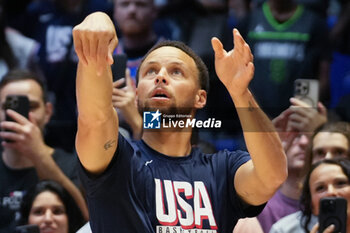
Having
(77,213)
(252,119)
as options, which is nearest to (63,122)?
(77,213)

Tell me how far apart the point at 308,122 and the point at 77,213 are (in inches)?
37.9

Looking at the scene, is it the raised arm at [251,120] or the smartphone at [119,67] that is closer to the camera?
the raised arm at [251,120]

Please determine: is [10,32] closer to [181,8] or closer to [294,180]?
[181,8]

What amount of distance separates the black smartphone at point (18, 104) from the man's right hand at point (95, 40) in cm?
106

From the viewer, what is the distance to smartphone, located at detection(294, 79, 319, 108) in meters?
3.11

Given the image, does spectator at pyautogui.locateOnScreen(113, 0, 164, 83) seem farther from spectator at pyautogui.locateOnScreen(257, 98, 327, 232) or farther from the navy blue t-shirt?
the navy blue t-shirt

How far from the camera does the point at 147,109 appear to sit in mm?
2615

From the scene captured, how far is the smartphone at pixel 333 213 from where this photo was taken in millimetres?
2703

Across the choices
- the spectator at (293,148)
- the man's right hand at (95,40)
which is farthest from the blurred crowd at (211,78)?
the man's right hand at (95,40)

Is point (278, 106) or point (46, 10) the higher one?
point (46, 10)

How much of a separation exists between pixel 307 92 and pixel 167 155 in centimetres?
76

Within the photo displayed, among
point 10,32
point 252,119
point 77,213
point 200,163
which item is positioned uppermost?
point 10,32

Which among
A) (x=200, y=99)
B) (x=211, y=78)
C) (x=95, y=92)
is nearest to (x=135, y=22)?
(x=211, y=78)

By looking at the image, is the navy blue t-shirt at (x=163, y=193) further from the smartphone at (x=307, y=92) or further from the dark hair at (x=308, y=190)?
the smartphone at (x=307, y=92)
